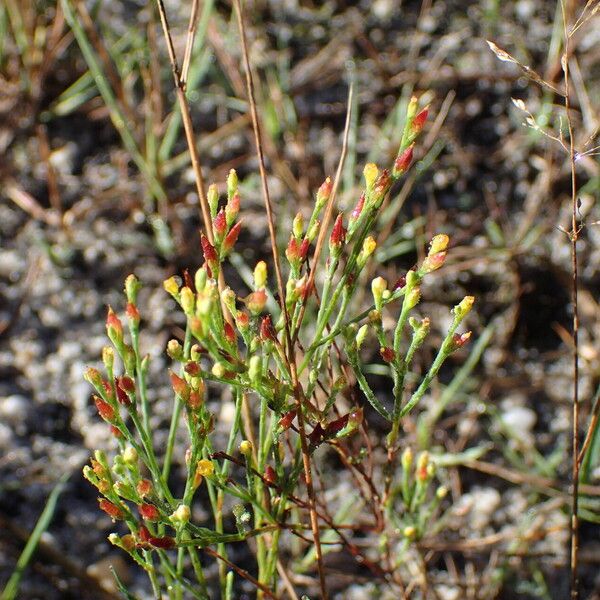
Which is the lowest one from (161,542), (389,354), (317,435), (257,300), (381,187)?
(161,542)

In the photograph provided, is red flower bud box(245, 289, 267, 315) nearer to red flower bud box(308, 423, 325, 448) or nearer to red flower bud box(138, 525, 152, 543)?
red flower bud box(308, 423, 325, 448)

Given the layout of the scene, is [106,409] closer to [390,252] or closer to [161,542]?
[161,542]

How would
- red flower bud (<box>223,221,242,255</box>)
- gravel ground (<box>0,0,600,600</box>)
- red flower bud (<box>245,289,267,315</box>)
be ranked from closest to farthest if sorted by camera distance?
red flower bud (<box>245,289,267,315</box>) → red flower bud (<box>223,221,242,255</box>) → gravel ground (<box>0,0,600,600</box>)

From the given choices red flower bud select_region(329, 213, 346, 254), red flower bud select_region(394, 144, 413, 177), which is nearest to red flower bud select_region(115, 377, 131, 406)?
Result: red flower bud select_region(329, 213, 346, 254)

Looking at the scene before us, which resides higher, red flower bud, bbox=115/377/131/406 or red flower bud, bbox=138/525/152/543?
red flower bud, bbox=115/377/131/406

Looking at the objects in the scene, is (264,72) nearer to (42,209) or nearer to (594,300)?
(42,209)

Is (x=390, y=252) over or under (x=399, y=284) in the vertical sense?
under

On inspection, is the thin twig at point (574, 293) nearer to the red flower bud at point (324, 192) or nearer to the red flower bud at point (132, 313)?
the red flower bud at point (324, 192)

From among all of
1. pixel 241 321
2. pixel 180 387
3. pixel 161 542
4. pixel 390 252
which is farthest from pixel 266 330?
pixel 390 252
